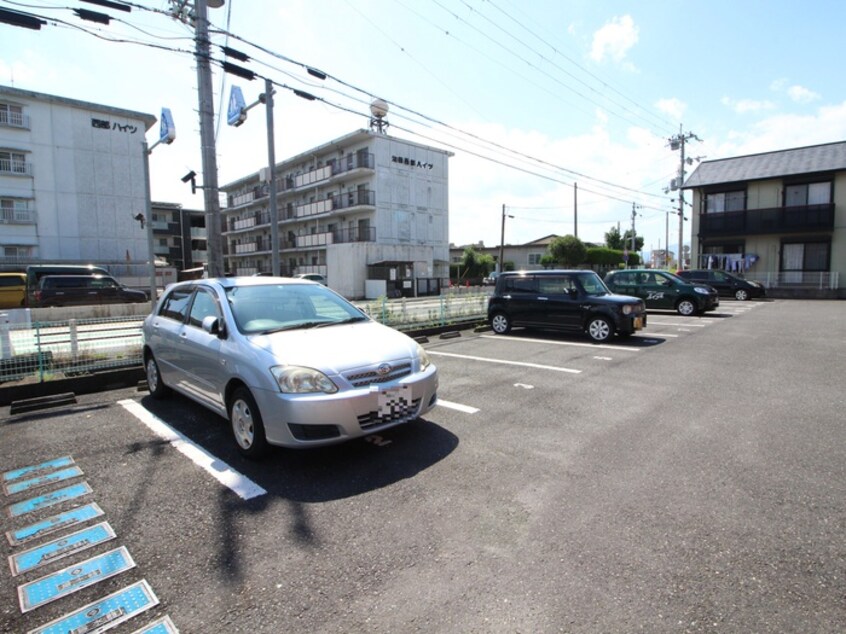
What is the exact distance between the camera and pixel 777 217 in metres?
23.8

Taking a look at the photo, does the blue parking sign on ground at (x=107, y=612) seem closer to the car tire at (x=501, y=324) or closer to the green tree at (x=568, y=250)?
the car tire at (x=501, y=324)

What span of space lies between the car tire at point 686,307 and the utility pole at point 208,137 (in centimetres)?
1331

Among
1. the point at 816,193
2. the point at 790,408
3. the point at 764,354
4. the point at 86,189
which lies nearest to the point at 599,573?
the point at 790,408

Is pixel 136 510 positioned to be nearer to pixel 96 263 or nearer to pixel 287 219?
pixel 96 263

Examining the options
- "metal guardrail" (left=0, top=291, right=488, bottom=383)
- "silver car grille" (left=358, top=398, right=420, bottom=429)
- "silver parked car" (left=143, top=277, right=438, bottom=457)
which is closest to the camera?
"silver parked car" (left=143, top=277, right=438, bottom=457)

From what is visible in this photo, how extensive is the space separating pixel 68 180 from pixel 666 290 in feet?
115

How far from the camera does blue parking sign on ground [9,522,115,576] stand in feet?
8.23

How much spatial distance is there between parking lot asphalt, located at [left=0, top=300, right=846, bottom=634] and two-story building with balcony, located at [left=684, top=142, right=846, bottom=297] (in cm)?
2360

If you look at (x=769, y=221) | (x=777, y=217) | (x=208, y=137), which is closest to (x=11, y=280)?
(x=208, y=137)

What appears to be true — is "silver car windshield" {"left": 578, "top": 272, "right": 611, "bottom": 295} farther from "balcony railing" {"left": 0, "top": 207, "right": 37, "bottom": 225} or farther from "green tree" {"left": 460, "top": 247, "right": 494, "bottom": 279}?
"green tree" {"left": 460, "top": 247, "right": 494, "bottom": 279}

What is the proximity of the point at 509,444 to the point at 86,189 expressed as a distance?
3590 centimetres

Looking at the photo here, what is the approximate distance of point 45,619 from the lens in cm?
209

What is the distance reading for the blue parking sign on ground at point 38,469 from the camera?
11.8 ft

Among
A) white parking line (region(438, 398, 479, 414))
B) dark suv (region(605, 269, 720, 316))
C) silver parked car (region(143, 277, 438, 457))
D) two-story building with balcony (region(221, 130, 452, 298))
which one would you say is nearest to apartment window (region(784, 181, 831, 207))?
dark suv (region(605, 269, 720, 316))
